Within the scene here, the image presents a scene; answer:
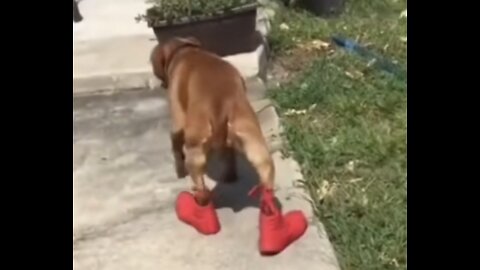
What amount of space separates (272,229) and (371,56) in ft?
7.64

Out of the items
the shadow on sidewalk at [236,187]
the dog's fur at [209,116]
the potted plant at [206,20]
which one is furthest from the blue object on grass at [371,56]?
the dog's fur at [209,116]

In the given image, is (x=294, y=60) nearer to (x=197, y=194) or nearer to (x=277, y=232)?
(x=197, y=194)

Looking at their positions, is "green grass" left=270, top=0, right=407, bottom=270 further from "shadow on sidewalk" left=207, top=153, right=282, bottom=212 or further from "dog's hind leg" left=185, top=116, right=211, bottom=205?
"dog's hind leg" left=185, top=116, right=211, bottom=205

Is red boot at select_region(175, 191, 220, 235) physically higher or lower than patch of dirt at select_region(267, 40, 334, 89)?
higher

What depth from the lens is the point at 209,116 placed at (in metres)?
4.18

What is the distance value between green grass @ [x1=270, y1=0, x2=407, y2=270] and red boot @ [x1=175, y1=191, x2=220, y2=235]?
18.1 inches

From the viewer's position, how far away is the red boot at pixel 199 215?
4.31m

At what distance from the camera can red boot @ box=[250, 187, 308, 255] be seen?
4098 mm

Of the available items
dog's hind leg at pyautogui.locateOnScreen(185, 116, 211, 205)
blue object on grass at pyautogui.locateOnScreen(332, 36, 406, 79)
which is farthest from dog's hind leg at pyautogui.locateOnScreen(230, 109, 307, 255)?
blue object on grass at pyautogui.locateOnScreen(332, 36, 406, 79)

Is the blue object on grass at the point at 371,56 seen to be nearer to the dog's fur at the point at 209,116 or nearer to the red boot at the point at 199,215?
the dog's fur at the point at 209,116

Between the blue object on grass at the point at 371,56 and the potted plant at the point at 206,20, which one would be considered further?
the blue object on grass at the point at 371,56

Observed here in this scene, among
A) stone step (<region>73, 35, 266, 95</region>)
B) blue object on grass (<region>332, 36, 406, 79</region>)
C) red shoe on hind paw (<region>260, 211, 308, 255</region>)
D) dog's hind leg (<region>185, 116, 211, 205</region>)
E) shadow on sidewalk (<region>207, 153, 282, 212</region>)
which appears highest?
dog's hind leg (<region>185, 116, 211, 205</region>)

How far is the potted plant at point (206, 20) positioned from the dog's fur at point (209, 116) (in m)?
1.16
